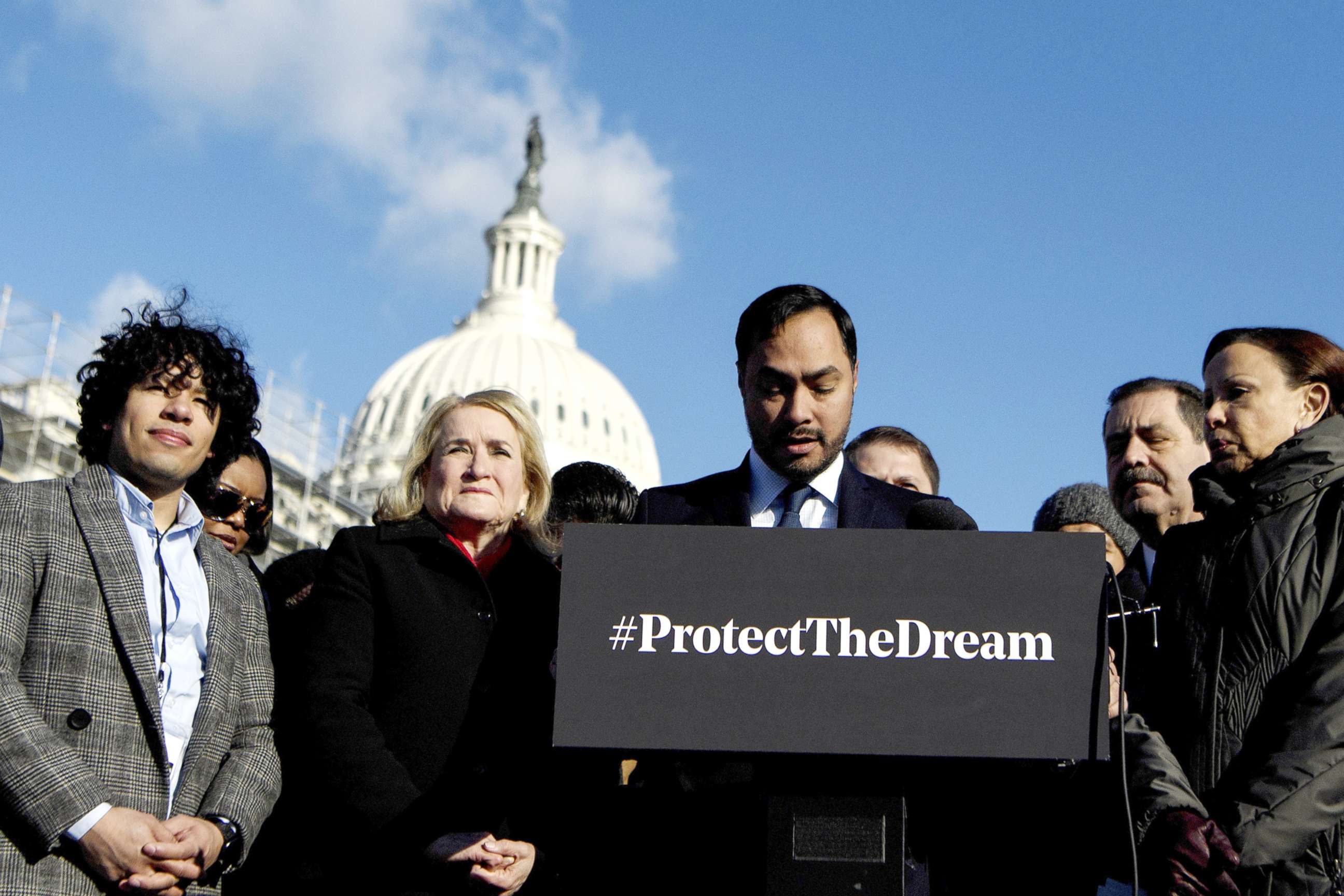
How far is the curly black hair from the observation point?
3748 millimetres

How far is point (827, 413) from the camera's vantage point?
323 cm

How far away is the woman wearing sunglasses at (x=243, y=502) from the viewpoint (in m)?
4.52

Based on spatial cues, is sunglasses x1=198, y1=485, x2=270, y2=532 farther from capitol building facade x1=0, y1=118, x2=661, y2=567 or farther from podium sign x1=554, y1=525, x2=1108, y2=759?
capitol building facade x1=0, y1=118, x2=661, y2=567

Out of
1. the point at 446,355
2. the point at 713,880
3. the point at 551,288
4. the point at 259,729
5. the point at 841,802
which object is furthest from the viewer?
the point at 551,288

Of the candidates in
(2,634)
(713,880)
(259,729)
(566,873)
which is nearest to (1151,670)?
(713,880)

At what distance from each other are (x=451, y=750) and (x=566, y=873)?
1.22 ft

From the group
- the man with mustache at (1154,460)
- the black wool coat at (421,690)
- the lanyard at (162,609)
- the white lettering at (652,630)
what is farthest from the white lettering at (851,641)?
the man with mustache at (1154,460)

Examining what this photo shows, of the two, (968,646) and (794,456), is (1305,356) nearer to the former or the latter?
(794,456)

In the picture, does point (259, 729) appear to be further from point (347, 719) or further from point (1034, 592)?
point (1034, 592)

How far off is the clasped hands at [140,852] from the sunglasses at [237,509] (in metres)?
1.35

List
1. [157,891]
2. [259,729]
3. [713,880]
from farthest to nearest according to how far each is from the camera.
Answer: [259,729] < [157,891] < [713,880]

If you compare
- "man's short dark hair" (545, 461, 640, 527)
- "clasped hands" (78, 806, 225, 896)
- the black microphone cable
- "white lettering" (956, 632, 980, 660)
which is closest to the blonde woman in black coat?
"clasped hands" (78, 806, 225, 896)

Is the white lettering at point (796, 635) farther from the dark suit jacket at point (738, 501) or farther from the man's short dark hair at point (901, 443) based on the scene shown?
the man's short dark hair at point (901, 443)

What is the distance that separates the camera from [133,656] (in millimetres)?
3301
